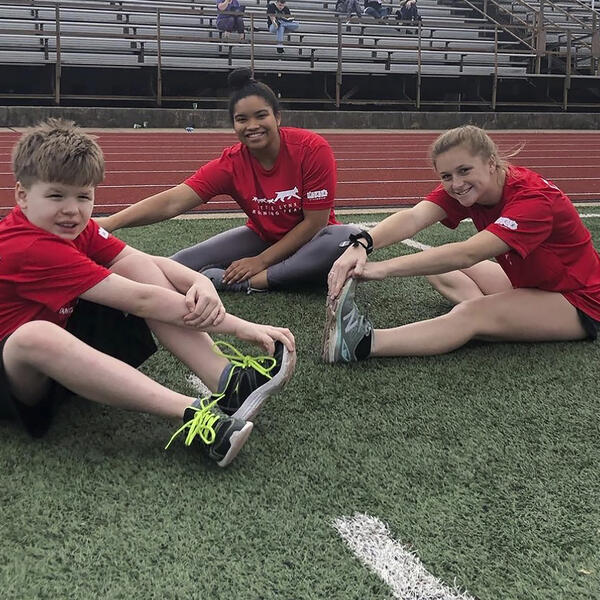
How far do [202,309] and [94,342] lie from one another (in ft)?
1.23

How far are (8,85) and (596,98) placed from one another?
48.1 feet

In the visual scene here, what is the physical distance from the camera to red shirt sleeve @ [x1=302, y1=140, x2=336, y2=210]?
3.71 m

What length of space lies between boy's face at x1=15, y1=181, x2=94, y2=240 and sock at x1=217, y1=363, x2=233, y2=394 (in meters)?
0.59

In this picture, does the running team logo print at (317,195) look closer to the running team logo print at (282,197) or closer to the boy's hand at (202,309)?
the running team logo print at (282,197)

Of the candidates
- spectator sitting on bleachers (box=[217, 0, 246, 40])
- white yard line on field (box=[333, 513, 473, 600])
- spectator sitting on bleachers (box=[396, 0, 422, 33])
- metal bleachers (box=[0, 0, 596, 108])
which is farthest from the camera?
spectator sitting on bleachers (box=[396, 0, 422, 33])

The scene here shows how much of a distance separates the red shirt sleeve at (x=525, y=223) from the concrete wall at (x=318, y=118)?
12936 mm

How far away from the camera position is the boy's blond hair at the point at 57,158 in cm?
197

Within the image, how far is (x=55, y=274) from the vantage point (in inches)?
78.7

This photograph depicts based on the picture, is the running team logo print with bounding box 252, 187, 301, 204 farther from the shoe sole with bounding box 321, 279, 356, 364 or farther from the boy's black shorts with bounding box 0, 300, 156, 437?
the boy's black shorts with bounding box 0, 300, 156, 437

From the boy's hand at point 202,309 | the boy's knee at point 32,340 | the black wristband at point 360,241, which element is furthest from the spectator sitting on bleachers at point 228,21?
the boy's knee at point 32,340

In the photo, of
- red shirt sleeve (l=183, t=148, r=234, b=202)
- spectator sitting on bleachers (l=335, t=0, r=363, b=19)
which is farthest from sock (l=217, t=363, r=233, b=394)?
spectator sitting on bleachers (l=335, t=0, r=363, b=19)

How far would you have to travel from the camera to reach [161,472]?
197 cm

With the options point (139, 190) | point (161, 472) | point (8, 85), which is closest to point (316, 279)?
point (161, 472)

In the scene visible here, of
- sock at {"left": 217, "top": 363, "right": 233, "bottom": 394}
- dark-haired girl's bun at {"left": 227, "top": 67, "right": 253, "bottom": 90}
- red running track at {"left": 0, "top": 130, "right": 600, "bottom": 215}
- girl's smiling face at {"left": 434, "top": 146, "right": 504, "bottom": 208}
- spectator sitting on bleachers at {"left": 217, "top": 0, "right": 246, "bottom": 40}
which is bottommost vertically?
red running track at {"left": 0, "top": 130, "right": 600, "bottom": 215}
